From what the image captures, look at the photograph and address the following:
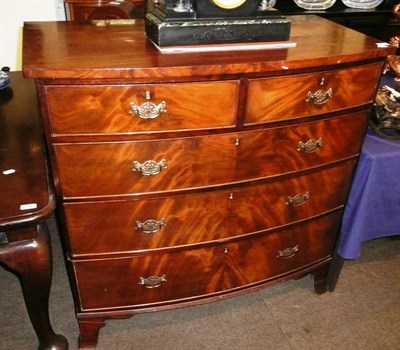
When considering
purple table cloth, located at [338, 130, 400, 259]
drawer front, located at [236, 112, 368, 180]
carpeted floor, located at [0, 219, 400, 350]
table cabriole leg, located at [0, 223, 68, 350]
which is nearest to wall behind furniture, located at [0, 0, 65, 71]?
carpeted floor, located at [0, 219, 400, 350]

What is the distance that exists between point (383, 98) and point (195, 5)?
2.75 feet

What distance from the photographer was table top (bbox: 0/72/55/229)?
39.4 inches

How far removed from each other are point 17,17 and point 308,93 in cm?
196

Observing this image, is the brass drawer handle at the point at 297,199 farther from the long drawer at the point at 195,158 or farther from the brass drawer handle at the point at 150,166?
the brass drawer handle at the point at 150,166

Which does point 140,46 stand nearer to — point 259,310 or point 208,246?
point 208,246

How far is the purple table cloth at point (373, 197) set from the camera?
56.9 inches

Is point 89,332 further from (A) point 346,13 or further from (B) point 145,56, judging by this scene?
(A) point 346,13

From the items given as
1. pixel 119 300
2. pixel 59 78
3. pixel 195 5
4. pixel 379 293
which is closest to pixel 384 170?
pixel 379 293

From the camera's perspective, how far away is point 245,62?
3.26 ft

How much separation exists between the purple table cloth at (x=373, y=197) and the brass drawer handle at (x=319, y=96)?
1.26 ft

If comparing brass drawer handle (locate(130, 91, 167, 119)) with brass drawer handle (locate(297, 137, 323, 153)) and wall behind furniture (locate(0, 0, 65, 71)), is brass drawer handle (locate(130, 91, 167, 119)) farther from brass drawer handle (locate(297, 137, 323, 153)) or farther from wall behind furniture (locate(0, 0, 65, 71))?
wall behind furniture (locate(0, 0, 65, 71))

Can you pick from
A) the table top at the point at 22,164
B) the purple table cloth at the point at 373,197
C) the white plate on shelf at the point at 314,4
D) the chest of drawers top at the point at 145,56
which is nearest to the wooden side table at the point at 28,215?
the table top at the point at 22,164

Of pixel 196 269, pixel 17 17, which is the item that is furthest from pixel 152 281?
pixel 17 17

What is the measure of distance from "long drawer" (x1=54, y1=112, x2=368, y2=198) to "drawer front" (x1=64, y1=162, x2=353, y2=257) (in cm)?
5
